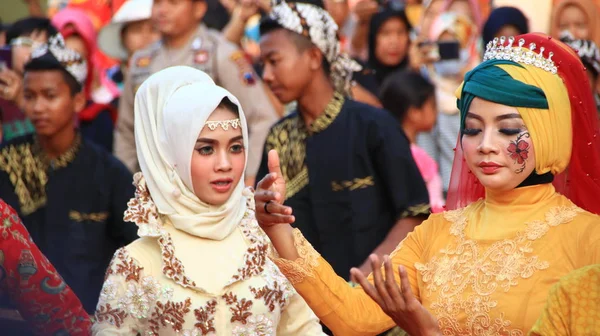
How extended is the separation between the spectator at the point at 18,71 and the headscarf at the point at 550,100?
4.60 m

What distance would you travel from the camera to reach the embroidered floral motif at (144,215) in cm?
459

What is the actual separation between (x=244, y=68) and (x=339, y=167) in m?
2.44

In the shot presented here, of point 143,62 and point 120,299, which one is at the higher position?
point 143,62

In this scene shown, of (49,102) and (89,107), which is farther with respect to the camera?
(89,107)

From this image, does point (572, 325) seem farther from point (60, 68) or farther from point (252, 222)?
point (60, 68)

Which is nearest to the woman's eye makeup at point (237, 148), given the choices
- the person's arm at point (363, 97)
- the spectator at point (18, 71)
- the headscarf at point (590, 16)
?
the person's arm at point (363, 97)

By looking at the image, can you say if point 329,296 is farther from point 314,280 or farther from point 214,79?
point 214,79

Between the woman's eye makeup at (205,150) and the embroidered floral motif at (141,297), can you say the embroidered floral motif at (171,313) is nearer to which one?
the embroidered floral motif at (141,297)

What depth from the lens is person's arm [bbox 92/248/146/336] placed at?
446 centimetres

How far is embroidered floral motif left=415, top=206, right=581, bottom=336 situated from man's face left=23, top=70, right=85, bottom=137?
3.16m

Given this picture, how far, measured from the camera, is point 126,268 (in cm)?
452

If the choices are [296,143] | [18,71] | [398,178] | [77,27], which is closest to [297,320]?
[398,178]

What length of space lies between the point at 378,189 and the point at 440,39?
155 inches

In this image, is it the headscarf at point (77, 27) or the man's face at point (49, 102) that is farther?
the headscarf at point (77, 27)
